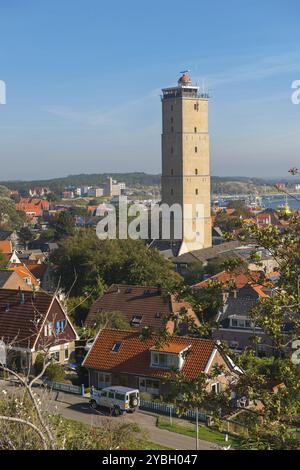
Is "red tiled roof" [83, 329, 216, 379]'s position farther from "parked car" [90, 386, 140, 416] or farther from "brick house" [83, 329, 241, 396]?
"parked car" [90, 386, 140, 416]

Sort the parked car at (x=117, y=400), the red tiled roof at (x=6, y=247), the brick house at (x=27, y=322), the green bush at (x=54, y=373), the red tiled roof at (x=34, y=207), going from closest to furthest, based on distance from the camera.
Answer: the parked car at (x=117, y=400), the green bush at (x=54, y=373), the brick house at (x=27, y=322), the red tiled roof at (x=6, y=247), the red tiled roof at (x=34, y=207)

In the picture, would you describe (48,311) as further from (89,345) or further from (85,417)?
(85,417)

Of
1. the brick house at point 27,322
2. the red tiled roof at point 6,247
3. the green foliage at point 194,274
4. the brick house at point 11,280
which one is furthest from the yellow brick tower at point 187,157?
the brick house at point 27,322

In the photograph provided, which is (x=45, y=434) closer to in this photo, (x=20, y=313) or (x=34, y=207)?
(x=20, y=313)

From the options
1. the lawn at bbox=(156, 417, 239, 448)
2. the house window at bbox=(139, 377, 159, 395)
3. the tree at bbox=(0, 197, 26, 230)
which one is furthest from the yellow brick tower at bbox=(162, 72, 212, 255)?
the tree at bbox=(0, 197, 26, 230)

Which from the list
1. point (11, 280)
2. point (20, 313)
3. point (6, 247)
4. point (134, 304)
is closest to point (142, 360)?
point (20, 313)

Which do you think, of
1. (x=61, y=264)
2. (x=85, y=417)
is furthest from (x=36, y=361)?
(x=61, y=264)

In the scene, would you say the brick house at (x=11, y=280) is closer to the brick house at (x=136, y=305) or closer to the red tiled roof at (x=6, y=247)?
the brick house at (x=136, y=305)
